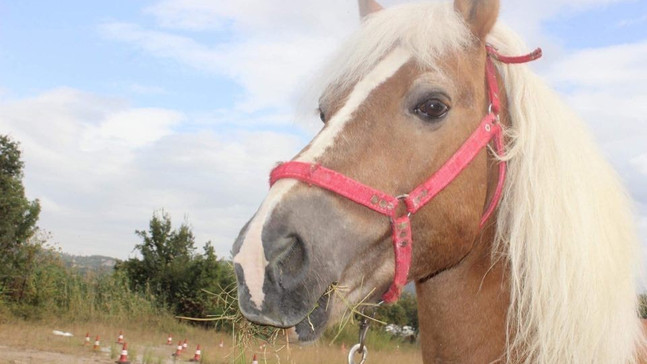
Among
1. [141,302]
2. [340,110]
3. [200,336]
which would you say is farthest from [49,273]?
[340,110]

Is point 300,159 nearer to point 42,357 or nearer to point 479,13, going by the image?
point 479,13

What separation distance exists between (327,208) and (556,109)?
3.98 feet

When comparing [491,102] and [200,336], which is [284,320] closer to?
[491,102]

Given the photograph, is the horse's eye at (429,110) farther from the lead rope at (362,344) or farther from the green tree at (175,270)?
the green tree at (175,270)

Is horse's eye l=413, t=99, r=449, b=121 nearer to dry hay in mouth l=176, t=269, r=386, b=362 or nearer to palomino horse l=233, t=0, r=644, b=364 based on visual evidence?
palomino horse l=233, t=0, r=644, b=364

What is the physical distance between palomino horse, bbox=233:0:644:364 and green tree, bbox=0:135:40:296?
16885 millimetres

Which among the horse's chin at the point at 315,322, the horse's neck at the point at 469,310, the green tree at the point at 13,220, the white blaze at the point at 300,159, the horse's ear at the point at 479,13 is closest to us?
the white blaze at the point at 300,159

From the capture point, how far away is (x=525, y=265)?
2459 millimetres

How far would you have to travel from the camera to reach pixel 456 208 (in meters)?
2.40

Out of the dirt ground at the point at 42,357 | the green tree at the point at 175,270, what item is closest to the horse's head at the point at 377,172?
the dirt ground at the point at 42,357

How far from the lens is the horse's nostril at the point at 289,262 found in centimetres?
202

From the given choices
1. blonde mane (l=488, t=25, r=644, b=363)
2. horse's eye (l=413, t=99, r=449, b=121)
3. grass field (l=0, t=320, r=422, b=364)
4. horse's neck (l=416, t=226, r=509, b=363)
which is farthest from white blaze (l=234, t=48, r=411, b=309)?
grass field (l=0, t=320, r=422, b=364)

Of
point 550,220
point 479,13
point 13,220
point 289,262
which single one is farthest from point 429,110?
point 13,220

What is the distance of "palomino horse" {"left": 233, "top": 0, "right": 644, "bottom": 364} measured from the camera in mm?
2188
